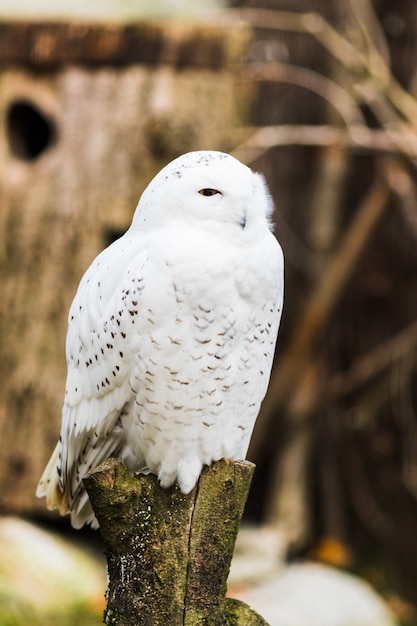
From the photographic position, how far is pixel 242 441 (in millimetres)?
2324

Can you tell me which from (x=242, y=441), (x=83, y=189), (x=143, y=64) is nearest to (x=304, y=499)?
(x=83, y=189)

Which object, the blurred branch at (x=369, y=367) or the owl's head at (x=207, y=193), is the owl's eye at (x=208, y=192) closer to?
the owl's head at (x=207, y=193)

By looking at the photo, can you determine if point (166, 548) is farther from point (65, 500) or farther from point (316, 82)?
point (316, 82)

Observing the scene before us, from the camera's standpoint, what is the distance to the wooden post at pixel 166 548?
2002 mm

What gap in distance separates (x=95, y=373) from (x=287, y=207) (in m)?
3.30

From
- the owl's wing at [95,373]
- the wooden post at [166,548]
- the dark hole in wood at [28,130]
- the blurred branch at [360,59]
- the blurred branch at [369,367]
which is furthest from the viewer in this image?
the blurred branch at [369,367]

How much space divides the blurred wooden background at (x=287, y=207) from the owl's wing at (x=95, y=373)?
77.3 inches

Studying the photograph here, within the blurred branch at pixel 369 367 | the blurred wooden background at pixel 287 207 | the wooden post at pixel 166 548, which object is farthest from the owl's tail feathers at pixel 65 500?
the blurred branch at pixel 369 367

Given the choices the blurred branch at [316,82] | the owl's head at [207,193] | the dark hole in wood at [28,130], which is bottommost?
the owl's head at [207,193]

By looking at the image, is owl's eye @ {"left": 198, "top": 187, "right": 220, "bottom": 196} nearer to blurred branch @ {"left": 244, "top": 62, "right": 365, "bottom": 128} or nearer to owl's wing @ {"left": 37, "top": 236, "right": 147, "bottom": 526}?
owl's wing @ {"left": 37, "top": 236, "right": 147, "bottom": 526}

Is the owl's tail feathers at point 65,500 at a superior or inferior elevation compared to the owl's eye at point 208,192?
inferior

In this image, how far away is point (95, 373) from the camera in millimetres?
2285

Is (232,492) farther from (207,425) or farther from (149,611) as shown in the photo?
(149,611)

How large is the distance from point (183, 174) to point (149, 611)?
956mm
